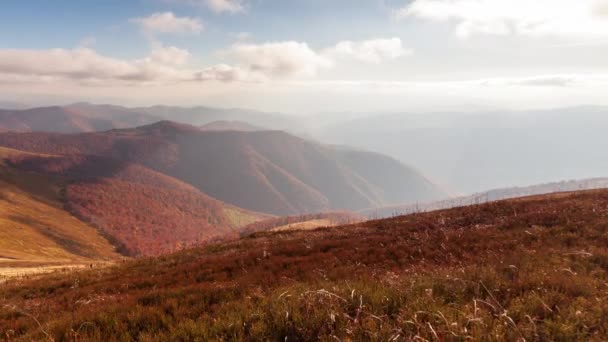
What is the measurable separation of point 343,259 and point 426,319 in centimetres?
964

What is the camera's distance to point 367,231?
24734 mm

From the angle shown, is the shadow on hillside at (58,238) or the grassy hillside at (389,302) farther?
the shadow on hillside at (58,238)

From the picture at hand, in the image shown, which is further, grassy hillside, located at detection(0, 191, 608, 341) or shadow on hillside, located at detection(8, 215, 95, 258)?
shadow on hillside, located at detection(8, 215, 95, 258)

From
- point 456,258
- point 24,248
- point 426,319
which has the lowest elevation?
point 24,248

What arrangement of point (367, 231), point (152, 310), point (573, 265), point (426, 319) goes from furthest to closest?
point (367, 231)
point (573, 265)
point (152, 310)
point (426, 319)

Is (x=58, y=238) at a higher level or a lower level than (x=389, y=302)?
lower

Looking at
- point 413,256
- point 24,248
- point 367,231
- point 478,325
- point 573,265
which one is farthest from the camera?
point 24,248

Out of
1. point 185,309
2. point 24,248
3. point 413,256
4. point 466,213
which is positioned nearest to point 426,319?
point 185,309

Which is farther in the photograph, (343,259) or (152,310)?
(343,259)

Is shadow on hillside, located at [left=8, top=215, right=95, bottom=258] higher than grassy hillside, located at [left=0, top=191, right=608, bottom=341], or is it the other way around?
grassy hillside, located at [left=0, top=191, right=608, bottom=341]

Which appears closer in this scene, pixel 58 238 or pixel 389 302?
pixel 389 302

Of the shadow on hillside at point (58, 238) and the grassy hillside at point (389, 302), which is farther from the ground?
the grassy hillside at point (389, 302)

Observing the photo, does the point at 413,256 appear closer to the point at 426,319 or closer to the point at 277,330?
the point at 426,319

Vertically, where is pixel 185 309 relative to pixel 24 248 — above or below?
above
